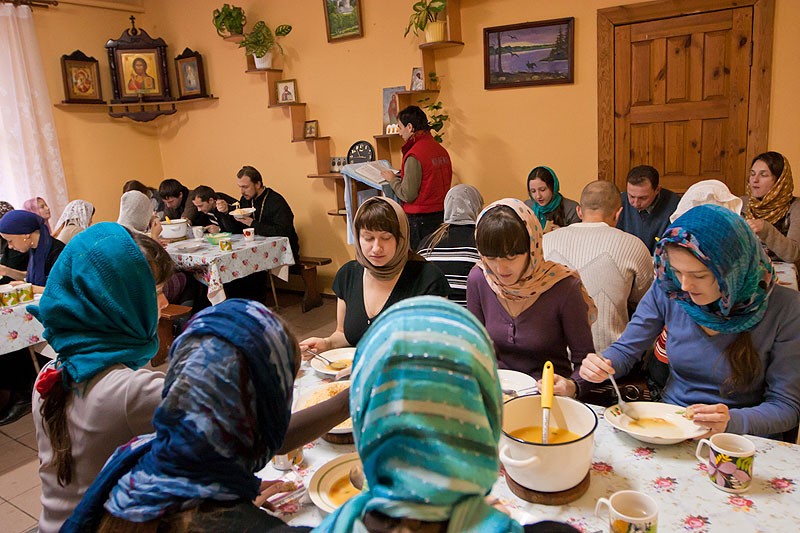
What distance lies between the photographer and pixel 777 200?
11.4ft

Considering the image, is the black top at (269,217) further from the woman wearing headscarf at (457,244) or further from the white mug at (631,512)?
the white mug at (631,512)

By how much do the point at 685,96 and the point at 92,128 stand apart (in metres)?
5.69

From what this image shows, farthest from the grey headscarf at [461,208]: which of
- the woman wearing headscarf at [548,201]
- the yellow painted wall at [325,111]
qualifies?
the yellow painted wall at [325,111]

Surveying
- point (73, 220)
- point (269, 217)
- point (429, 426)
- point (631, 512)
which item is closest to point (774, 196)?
point (631, 512)

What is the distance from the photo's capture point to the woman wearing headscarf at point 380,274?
7.32 ft

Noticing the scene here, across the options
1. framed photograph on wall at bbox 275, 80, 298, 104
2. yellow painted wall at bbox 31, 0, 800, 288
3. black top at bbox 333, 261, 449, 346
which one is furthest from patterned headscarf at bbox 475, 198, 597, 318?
framed photograph on wall at bbox 275, 80, 298, 104

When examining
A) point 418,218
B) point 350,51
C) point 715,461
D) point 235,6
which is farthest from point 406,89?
point 715,461

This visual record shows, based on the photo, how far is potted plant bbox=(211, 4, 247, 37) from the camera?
5523 millimetres

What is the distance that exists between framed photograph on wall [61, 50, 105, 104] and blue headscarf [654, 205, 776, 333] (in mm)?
6200

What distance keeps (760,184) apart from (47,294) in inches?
147

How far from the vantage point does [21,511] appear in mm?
2654

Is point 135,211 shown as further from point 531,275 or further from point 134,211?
point 531,275

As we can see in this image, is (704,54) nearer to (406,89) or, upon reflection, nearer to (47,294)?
(406,89)

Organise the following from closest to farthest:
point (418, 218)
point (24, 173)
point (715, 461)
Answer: point (715, 461) < point (418, 218) < point (24, 173)
